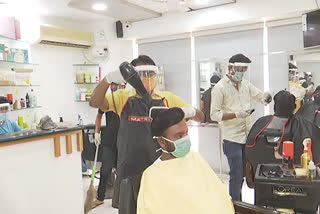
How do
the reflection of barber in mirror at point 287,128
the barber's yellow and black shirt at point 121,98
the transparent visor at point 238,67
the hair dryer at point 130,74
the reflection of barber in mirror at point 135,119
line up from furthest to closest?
the transparent visor at point 238,67 < the reflection of barber in mirror at point 287,128 < the barber's yellow and black shirt at point 121,98 < the reflection of barber in mirror at point 135,119 < the hair dryer at point 130,74

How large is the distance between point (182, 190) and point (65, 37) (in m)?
3.58

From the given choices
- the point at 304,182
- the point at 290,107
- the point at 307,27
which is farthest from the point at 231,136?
the point at 307,27

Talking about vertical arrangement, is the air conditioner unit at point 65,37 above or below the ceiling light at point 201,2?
below

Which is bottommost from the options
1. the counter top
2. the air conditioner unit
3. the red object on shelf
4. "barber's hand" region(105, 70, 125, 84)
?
the red object on shelf

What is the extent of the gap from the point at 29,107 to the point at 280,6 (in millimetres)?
3408

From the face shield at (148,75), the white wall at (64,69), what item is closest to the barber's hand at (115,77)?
the face shield at (148,75)

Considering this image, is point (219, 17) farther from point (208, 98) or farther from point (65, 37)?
point (65, 37)

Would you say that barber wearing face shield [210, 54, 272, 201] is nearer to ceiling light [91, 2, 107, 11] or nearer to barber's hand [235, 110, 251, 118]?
barber's hand [235, 110, 251, 118]

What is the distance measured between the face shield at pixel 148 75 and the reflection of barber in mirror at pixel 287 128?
887 mm

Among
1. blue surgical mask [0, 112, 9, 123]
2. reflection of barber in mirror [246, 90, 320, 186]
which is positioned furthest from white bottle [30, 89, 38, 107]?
reflection of barber in mirror [246, 90, 320, 186]

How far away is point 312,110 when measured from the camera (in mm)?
2859

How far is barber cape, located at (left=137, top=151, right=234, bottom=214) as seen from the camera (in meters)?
A: 1.37

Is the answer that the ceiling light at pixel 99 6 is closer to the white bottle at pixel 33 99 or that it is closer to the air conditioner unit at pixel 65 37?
the air conditioner unit at pixel 65 37

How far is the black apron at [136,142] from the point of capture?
191cm
